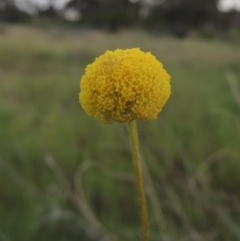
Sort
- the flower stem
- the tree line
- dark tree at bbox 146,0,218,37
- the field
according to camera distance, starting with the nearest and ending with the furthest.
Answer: the flower stem, the field, the tree line, dark tree at bbox 146,0,218,37

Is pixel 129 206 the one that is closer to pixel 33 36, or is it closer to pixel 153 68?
pixel 153 68

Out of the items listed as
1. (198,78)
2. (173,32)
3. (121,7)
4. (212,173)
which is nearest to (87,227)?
(212,173)

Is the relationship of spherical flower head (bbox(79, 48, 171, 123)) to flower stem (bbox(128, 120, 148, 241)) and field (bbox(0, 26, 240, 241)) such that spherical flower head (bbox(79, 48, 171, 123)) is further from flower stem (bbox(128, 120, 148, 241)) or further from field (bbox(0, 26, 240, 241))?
field (bbox(0, 26, 240, 241))

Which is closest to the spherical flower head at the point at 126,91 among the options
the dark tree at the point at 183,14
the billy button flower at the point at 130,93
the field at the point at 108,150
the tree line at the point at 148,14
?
the billy button flower at the point at 130,93

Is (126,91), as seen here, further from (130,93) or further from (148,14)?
(148,14)

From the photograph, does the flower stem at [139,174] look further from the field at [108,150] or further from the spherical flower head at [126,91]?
the field at [108,150]

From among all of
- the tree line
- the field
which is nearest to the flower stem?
the field

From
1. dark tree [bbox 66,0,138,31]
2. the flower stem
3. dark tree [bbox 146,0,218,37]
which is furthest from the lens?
dark tree [bbox 66,0,138,31]
